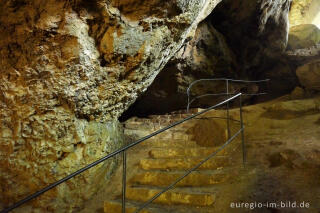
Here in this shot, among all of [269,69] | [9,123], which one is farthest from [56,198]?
[269,69]

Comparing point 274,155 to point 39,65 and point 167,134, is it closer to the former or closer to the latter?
point 167,134

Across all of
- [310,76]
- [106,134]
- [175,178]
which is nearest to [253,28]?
[310,76]

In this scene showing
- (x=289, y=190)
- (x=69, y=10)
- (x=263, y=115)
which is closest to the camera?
(x=289, y=190)

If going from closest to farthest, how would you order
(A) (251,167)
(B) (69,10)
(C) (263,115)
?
(B) (69,10) < (A) (251,167) < (C) (263,115)

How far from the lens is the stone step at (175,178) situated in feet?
9.75

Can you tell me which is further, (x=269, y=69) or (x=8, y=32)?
(x=269, y=69)

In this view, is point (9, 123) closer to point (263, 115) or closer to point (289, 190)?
point (289, 190)

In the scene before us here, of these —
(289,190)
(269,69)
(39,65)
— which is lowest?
(289,190)

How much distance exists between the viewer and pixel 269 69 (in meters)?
9.35

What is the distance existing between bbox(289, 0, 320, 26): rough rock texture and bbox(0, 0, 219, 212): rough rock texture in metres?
10.8

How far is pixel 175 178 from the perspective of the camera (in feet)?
10.2

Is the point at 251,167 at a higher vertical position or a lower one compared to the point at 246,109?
lower

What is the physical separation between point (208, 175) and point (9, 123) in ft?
9.07

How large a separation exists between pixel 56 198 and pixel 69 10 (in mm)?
2473
